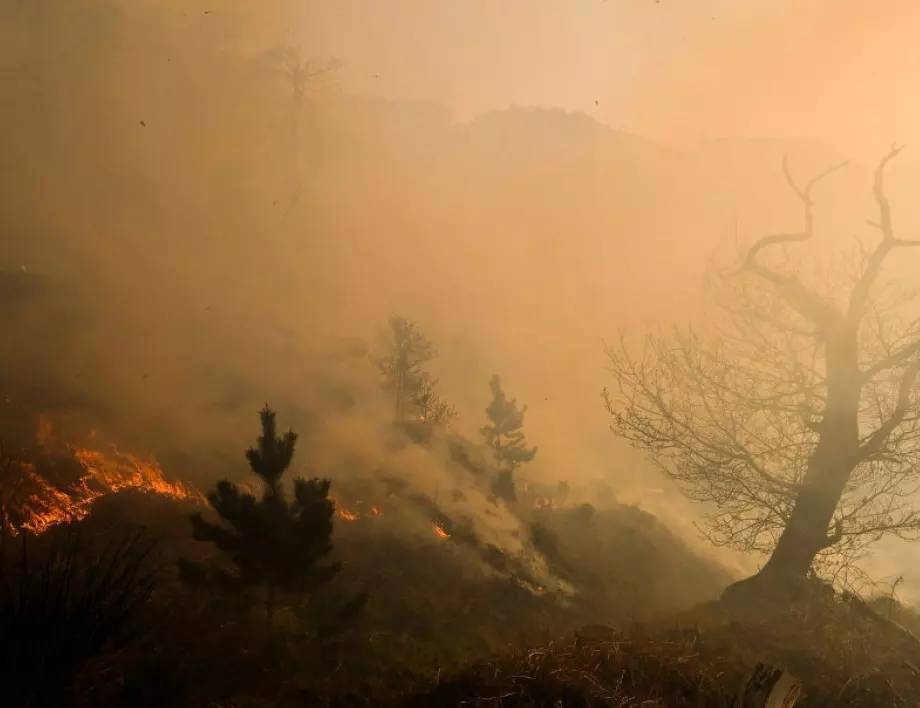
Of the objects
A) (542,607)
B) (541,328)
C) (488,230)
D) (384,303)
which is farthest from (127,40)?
(542,607)

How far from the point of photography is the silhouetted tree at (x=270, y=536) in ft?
30.8

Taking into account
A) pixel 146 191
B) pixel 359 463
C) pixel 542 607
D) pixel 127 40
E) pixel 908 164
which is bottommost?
pixel 542 607

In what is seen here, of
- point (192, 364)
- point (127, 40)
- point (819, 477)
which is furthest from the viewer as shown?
point (127, 40)

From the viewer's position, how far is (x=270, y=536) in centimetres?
943

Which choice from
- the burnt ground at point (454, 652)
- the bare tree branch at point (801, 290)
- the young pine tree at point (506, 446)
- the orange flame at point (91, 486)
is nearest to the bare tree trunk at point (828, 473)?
the bare tree branch at point (801, 290)

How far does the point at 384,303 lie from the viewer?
2347 inches

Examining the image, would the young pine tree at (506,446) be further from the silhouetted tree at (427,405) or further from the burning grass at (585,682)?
the burning grass at (585,682)

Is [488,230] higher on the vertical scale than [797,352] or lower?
higher

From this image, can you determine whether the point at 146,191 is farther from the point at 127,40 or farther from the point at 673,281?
the point at 673,281

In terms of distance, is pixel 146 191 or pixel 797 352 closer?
pixel 797 352

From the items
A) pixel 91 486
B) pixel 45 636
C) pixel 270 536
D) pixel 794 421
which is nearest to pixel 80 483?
pixel 91 486

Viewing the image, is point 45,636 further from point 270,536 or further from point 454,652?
point 454,652

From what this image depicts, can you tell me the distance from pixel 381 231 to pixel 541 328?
25839 millimetres

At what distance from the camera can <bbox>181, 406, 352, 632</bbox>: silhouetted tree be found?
9.39 m
